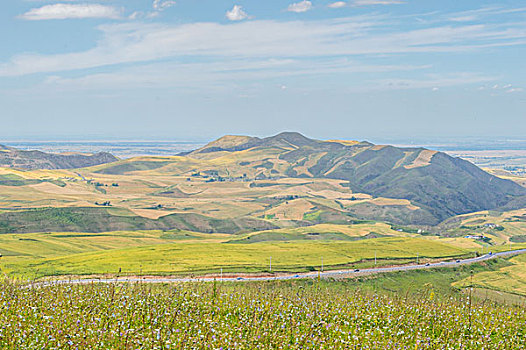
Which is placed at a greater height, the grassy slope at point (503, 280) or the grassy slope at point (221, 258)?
the grassy slope at point (221, 258)

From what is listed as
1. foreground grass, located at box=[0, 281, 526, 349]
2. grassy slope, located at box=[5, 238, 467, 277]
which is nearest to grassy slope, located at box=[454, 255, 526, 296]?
grassy slope, located at box=[5, 238, 467, 277]

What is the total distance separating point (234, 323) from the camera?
760 inches

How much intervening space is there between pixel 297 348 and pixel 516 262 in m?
121

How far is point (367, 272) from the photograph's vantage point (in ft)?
299

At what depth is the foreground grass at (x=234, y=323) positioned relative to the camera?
51.4 feet

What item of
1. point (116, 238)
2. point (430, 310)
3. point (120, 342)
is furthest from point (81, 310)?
point (116, 238)

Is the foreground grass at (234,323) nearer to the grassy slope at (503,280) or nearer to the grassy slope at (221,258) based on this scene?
the grassy slope at (221,258)

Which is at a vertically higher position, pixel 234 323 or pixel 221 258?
pixel 234 323

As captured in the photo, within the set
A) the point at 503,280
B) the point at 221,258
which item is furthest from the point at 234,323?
the point at 503,280

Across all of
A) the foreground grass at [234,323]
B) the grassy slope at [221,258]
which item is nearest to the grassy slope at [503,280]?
the grassy slope at [221,258]

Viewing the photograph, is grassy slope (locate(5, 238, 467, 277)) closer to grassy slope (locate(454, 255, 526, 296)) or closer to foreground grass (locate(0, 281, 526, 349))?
grassy slope (locate(454, 255, 526, 296))

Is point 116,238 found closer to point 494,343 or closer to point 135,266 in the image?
point 135,266

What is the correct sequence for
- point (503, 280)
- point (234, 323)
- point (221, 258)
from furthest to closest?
point (221, 258)
point (503, 280)
point (234, 323)

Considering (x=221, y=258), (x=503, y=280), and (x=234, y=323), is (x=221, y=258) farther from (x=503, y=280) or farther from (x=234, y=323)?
(x=234, y=323)
